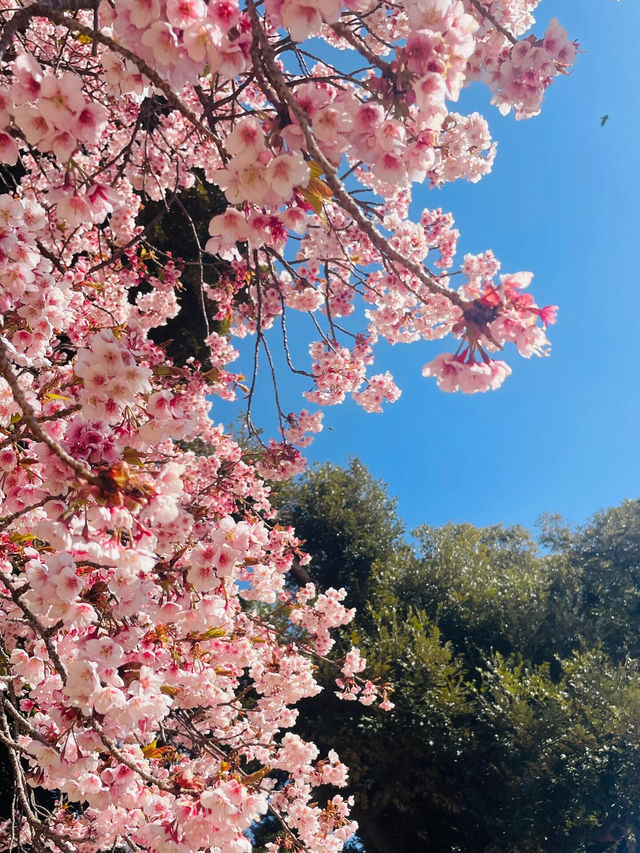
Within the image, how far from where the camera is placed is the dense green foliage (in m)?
8.98

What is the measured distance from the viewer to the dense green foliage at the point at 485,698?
8.98 metres

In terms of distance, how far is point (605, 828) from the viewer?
29.7 ft

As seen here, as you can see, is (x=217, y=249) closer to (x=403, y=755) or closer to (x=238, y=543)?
(x=238, y=543)

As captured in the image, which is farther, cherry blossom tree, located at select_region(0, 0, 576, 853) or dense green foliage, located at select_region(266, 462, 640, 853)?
dense green foliage, located at select_region(266, 462, 640, 853)

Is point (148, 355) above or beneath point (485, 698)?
beneath

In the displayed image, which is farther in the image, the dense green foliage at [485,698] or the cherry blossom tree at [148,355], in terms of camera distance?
the dense green foliage at [485,698]

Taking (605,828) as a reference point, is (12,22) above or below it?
below

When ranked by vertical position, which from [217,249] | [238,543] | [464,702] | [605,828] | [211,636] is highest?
[464,702]

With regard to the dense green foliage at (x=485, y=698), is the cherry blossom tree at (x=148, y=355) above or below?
below

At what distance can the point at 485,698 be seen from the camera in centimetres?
1017

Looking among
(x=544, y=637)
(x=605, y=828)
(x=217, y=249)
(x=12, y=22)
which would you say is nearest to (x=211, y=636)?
(x=217, y=249)

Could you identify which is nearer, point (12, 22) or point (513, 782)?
point (12, 22)

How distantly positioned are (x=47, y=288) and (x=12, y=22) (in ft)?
2.54

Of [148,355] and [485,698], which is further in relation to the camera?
[485,698]
